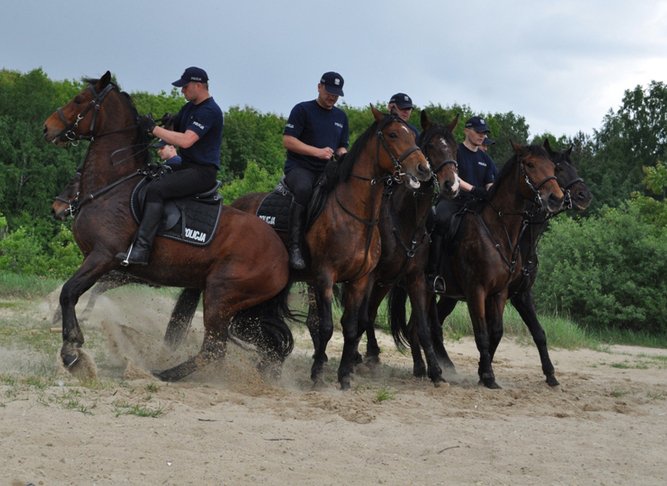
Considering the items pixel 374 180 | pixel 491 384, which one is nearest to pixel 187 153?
pixel 374 180

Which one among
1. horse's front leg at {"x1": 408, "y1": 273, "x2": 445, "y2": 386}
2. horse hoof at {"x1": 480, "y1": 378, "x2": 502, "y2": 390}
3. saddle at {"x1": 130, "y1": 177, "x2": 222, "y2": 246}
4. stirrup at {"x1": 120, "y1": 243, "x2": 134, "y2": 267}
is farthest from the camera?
horse hoof at {"x1": 480, "y1": 378, "x2": 502, "y2": 390}

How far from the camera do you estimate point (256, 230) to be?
934cm

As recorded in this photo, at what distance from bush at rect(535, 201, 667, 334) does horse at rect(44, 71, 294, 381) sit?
14.6 metres

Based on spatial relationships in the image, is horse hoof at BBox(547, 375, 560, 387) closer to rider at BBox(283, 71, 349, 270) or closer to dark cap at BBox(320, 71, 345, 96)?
rider at BBox(283, 71, 349, 270)

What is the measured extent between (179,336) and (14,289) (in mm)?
7968

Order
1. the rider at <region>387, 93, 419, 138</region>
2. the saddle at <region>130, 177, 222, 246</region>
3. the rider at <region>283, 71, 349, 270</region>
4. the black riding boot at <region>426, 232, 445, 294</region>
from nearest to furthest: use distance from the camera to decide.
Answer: the saddle at <region>130, 177, 222, 246</region>, the rider at <region>283, 71, 349, 270</region>, the rider at <region>387, 93, 419, 138</region>, the black riding boot at <region>426, 232, 445, 294</region>

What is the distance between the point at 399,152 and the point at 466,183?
6.47ft

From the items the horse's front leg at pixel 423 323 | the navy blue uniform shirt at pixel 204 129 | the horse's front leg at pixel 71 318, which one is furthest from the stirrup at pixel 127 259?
the horse's front leg at pixel 423 323

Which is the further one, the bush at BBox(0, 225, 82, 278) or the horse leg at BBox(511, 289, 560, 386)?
the bush at BBox(0, 225, 82, 278)

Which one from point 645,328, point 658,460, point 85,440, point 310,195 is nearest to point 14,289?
point 310,195

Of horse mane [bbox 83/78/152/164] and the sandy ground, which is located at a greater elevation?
horse mane [bbox 83/78/152/164]

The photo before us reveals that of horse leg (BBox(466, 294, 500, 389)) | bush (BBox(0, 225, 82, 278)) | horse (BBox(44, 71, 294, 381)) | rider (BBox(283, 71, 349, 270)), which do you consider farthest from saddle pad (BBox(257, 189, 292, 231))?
bush (BBox(0, 225, 82, 278))

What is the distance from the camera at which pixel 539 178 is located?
10836 mm

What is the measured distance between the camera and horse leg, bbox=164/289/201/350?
34.4 feet
